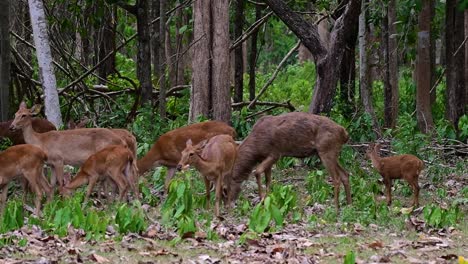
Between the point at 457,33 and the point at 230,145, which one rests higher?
the point at 457,33

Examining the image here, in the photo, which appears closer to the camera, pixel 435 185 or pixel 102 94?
pixel 435 185

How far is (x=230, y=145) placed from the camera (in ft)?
39.8

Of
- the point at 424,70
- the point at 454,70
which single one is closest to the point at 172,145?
the point at 424,70

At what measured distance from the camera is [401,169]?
12398mm

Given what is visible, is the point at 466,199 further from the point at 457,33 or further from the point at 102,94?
the point at 102,94

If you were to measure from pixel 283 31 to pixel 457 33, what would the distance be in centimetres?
2555

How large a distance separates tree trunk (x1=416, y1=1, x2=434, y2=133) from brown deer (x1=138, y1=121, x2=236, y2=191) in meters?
4.39

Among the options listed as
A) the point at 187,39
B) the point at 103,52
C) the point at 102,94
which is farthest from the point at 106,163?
the point at 187,39

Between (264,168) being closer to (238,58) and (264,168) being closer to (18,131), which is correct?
(18,131)

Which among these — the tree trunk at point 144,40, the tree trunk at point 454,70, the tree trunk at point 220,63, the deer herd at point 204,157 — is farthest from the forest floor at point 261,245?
the tree trunk at point 144,40

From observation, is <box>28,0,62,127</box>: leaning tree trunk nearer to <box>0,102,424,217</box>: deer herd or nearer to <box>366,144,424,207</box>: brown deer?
<box>0,102,424,217</box>: deer herd

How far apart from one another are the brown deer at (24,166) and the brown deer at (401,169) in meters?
4.27

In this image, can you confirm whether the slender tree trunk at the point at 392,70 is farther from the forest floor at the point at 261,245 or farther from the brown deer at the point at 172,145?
the forest floor at the point at 261,245

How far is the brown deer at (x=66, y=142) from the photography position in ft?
42.4
